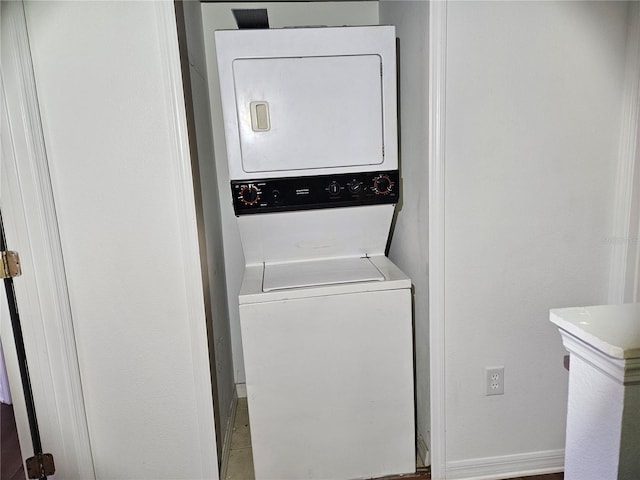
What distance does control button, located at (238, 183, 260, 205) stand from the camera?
1.64m

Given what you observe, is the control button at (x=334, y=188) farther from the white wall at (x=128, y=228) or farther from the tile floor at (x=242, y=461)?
the tile floor at (x=242, y=461)

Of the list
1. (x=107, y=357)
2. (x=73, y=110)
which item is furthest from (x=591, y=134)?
(x=107, y=357)

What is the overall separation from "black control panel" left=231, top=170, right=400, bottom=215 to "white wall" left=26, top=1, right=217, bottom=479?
0.26 meters

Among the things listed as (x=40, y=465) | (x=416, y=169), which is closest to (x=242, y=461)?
(x=40, y=465)

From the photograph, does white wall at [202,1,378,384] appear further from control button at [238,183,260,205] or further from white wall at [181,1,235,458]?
control button at [238,183,260,205]

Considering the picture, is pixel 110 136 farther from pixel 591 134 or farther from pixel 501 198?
pixel 591 134

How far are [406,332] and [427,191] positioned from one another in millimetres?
548

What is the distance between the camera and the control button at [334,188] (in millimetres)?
1666

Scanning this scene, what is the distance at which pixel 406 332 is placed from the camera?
1610mm

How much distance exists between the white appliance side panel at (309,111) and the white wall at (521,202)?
31cm

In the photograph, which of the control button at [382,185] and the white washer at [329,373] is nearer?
the white washer at [329,373]

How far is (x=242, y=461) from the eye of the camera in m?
1.92

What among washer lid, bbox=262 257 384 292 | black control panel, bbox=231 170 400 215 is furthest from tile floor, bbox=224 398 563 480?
black control panel, bbox=231 170 400 215

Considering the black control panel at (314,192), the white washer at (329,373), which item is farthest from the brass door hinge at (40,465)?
the black control panel at (314,192)
